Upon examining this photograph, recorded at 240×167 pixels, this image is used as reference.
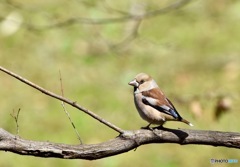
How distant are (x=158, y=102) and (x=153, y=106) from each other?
0.21 feet

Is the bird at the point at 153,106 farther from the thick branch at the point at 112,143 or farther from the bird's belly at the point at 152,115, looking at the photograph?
the thick branch at the point at 112,143

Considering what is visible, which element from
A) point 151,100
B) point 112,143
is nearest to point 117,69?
point 151,100

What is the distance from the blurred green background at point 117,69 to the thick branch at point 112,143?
3.02 metres

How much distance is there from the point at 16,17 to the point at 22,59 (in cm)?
119

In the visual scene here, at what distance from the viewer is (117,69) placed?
471 inches

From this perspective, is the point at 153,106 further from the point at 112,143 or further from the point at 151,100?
the point at 112,143

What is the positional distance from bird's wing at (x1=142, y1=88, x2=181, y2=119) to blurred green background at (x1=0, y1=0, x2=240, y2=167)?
2.99 m

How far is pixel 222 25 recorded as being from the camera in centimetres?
1347

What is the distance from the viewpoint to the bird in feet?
17.1

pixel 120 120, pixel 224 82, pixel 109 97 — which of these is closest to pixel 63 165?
pixel 120 120

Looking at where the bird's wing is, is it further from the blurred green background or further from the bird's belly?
the blurred green background

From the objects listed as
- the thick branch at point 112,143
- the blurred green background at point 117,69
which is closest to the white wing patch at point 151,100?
the thick branch at point 112,143

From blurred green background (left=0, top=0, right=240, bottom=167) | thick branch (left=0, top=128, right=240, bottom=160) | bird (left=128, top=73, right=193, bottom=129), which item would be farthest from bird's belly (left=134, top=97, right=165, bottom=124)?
blurred green background (left=0, top=0, right=240, bottom=167)

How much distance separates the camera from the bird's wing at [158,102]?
17.1ft
